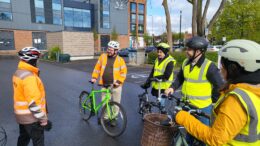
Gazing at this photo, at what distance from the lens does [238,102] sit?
1354mm

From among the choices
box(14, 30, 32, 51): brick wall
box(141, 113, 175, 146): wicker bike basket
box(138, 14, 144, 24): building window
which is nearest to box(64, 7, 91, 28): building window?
box(14, 30, 32, 51): brick wall

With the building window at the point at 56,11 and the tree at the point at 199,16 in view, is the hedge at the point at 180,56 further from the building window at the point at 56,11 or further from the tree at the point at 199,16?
the building window at the point at 56,11

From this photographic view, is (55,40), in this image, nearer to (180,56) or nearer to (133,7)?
(180,56)

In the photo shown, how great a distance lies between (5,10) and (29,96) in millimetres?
41625

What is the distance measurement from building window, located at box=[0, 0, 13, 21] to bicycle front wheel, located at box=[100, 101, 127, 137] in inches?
1581

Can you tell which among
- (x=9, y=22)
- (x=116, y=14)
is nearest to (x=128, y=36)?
(x=116, y=14)

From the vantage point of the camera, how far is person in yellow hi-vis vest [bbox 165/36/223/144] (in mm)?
2939

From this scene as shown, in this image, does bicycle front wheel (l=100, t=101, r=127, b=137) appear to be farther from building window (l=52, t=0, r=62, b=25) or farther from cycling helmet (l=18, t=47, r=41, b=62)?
building window (l=52, t=0, r=62, b=25)

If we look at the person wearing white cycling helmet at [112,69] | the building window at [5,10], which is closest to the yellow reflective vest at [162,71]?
the person wearing white cycling helmet at [112,69]

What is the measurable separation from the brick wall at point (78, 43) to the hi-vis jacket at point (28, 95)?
22356 millimetres

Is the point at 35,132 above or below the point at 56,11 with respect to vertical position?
below

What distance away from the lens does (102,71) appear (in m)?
4.84

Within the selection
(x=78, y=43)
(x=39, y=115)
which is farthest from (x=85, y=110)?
(x=78, y=43)

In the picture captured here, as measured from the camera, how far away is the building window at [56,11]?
1693 inches
